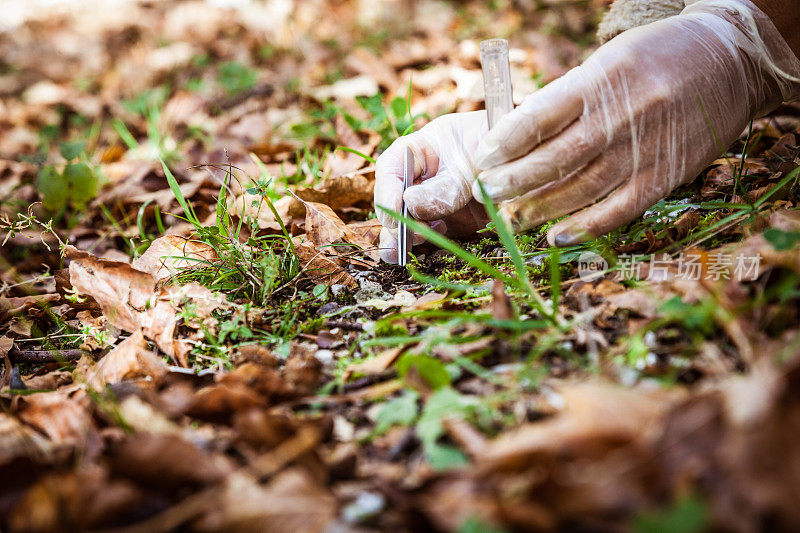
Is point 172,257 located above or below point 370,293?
above

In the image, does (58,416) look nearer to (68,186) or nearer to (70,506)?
(70,506)

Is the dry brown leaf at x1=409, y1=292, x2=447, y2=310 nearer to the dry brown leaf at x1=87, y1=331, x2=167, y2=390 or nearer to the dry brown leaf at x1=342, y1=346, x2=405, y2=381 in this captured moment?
the dry brown leaf at x1=342, y1=346, x2=405, y2=381

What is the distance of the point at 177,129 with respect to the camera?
334 cm

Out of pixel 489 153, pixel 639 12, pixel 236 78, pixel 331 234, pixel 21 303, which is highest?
pixel 639 12

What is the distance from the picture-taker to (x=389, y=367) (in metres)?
1.07

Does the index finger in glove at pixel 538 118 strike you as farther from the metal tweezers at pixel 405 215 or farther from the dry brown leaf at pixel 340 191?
the dry brown leaf at pixel 340 191

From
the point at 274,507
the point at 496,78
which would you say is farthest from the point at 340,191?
the point at 274,507

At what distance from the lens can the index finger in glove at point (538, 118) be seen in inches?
54.7

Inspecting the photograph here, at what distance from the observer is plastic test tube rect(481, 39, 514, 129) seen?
57.3 inches

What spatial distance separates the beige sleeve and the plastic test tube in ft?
2.52

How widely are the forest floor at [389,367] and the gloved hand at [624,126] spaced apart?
12 centimetres

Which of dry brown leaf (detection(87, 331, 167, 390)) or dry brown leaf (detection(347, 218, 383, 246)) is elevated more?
dry brown leaf (detection(347, 218, 383, 246))

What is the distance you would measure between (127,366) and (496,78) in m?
1.17

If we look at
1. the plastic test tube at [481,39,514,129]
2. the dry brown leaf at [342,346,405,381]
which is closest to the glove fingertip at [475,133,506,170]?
the plastic test tube at [481,39,514,129]
